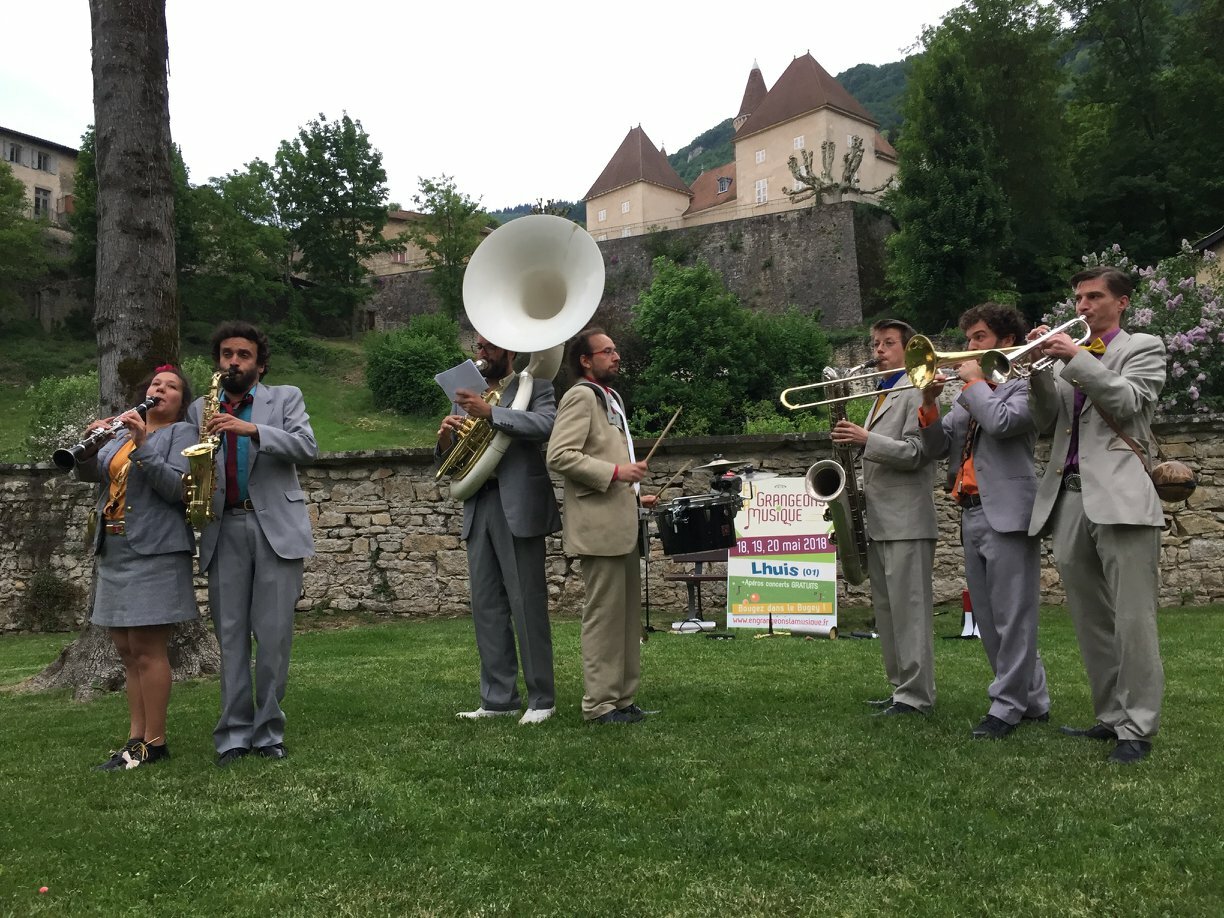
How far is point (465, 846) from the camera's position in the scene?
9.79 ft

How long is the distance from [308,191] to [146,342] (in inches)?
1859

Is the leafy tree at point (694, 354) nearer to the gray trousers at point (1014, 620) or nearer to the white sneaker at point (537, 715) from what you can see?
the white sneaker at point (537, 715)

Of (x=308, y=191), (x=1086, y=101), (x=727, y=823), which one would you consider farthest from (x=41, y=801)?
(x=308, y=191)

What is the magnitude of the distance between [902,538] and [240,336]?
10.5 ft

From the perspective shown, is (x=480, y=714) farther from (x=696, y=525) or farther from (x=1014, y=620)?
(x=1014, y=620)

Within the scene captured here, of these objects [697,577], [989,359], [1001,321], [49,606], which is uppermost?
[1001,321]

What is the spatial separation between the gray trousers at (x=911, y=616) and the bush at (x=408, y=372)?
31.9 m

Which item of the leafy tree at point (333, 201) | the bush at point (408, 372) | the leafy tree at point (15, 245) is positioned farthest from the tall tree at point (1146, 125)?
the leafy tree at point (15, 245)

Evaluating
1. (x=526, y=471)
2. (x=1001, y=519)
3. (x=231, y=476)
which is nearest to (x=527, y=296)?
(x=526, y=471)

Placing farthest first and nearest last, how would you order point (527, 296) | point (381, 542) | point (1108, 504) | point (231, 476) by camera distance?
point (381, 542) → point (527, 296) → point (231, 476) → point (1108, 504)

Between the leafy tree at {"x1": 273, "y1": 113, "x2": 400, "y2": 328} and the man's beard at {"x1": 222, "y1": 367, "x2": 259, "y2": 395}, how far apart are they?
1832 inches

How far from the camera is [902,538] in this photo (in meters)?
4.69

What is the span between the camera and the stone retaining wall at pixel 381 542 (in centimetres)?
1091

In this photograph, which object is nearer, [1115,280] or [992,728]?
[1115,280]
